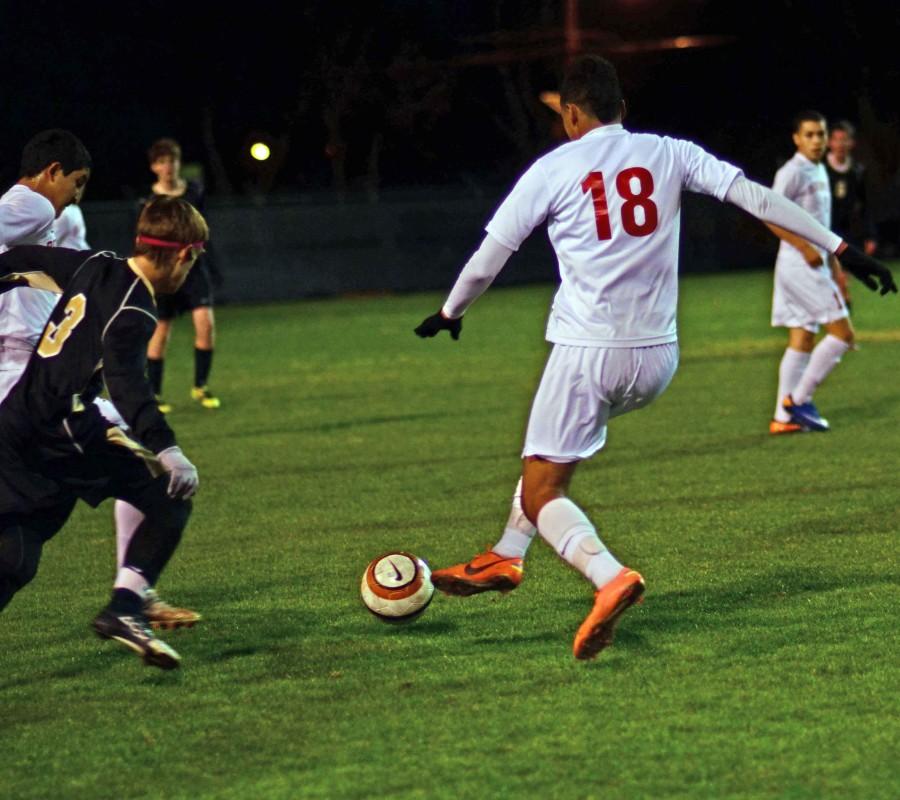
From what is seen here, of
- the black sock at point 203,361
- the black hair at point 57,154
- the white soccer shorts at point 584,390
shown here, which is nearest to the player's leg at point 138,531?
the white soccer shorts at point 584,390

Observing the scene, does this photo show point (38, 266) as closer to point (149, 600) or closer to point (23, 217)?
point (23, 217)

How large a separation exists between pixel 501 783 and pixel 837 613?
7.46 ft

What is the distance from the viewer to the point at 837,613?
6.18 m

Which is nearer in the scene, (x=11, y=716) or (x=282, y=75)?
(x=11, y=716)

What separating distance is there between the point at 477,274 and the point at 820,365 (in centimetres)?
647

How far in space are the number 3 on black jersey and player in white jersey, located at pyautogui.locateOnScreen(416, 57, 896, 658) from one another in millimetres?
1087

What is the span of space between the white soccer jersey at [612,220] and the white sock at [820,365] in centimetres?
614

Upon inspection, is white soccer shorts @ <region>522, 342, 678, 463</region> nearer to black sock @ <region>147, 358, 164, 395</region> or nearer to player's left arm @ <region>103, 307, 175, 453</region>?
player's left arm @ <region>103, 307, 175, 453</region>

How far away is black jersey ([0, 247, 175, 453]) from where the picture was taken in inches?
205

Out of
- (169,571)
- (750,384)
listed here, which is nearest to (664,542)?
(169,571)

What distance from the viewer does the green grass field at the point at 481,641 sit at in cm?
448

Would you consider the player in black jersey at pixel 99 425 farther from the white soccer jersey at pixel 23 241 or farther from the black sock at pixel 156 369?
the black sock at pixel 156 369

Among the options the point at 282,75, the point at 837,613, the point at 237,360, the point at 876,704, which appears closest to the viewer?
the point at 876,704

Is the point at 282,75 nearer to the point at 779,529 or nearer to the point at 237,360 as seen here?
the point at 237,360
